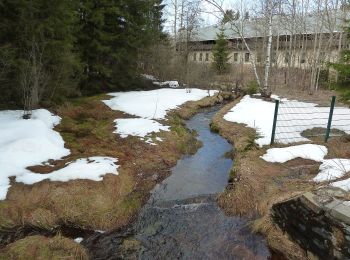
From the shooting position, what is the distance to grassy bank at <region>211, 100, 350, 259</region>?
5.78m

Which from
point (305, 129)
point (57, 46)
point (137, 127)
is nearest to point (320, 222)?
point (305, 129)

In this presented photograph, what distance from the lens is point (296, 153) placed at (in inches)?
352

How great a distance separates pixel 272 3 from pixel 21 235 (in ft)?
60.7

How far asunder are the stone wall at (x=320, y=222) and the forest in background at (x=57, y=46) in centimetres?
922

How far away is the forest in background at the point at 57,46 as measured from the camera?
11086 mm

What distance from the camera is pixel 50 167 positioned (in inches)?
310


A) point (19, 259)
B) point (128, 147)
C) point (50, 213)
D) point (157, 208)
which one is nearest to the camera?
point (19, 259)

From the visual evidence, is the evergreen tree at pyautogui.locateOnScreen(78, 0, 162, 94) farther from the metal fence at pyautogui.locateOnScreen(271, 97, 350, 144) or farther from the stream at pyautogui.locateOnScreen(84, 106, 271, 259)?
the stream at pyautogui.locateOnScreen(84, 106, 271, 259)

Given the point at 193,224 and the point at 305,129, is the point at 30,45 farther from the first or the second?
the point at 305,129

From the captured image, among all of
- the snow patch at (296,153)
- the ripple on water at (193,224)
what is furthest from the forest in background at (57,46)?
the snow patch at (296,153)

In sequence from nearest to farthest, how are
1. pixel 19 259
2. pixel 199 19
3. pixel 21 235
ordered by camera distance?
pixel 19 259
pixel 21 235
pixel 199 19

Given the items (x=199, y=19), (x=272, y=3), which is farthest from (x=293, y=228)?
(x=199, y=19)

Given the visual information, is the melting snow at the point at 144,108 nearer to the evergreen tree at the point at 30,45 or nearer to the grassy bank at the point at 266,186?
the evergreen tree at the point at 30,45

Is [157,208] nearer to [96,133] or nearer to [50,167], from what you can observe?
[50,167]
